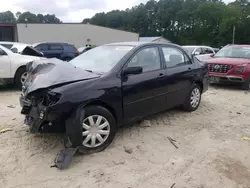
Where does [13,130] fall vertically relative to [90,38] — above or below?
below

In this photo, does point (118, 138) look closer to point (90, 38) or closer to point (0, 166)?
point (0, 166)

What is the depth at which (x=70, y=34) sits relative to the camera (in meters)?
30.9

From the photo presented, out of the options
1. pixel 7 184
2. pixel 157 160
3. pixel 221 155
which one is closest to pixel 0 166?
pixel 7 184

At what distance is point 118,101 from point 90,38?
3024 cm

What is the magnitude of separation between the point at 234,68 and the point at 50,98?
6.77 m

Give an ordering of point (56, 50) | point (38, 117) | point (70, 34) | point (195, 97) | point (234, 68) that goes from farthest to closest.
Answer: point (70, 34) < point (56, 50) < point (234, 68) < point (195, 97) < point (38, 117)

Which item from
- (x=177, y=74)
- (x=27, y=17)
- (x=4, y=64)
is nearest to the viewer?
(x=177, y=74)

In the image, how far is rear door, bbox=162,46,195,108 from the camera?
182 inches

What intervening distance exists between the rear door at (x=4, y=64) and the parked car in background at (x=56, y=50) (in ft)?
22.3

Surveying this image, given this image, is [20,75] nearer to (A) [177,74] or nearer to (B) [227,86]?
(A) [177,74]

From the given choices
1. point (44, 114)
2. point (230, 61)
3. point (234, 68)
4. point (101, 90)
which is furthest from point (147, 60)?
point (230, 61)

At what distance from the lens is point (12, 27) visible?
27.3 meters

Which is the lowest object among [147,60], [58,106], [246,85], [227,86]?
[227,86]

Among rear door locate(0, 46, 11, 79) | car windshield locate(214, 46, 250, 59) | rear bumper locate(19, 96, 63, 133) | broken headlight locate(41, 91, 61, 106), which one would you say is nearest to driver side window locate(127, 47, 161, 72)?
broken headlight locate(41, 91, 61, 106)
